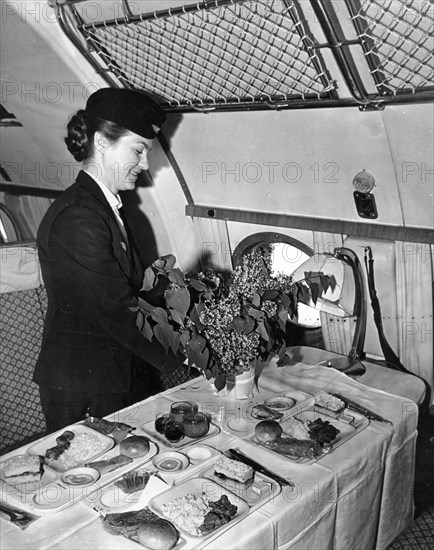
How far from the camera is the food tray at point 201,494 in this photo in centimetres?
147

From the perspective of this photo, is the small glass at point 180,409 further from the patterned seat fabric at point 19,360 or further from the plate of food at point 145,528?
the patterned seat fabric at point 19,360

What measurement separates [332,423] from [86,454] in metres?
0.83

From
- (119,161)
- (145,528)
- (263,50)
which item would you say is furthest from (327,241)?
(145,528)

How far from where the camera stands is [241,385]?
2.18 meters

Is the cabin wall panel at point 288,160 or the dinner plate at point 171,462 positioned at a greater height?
the cabin wall panel at point 288,160

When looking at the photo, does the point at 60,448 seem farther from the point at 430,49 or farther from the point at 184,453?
the point at 430,49

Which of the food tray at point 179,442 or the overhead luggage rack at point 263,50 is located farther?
the overhead luggage rack at point 263,50

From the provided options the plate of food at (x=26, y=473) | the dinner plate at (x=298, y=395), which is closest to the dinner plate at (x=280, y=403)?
the dinner plate at (x=298, y=395)

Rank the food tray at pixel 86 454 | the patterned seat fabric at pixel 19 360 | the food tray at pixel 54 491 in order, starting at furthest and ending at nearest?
1. the patterned seat fabric at pixel 19 360
2. the food tray at pixel 86 454
3. the food tray at pixel 54 491

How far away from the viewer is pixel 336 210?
3.26m

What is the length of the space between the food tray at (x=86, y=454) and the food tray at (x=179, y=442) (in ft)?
0.45

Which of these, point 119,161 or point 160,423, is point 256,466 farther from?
point 119,161

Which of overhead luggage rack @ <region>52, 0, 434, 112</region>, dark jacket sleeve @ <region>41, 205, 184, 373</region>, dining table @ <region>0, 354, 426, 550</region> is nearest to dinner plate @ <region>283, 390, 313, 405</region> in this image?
dining table @ <region>0, 354, 426, 550</region>

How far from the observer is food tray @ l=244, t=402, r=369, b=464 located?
1.82 metres
